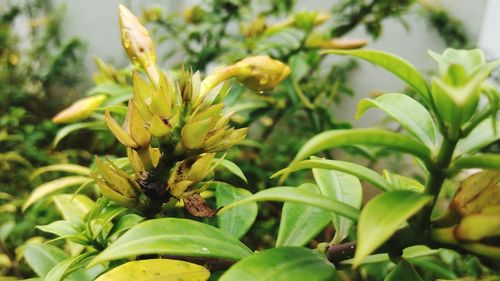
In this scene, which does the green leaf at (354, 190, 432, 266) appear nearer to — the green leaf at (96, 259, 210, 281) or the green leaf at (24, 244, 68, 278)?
the green leaf at (96, 259, 210, 281)

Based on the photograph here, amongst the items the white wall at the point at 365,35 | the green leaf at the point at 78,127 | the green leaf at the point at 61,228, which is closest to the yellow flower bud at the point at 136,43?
the green leaf at the point at 61,228

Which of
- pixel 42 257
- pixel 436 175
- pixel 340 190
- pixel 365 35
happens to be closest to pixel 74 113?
pixel 42 257

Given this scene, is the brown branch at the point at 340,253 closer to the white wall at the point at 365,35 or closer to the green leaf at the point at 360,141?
the green leaf at the point at 360,141

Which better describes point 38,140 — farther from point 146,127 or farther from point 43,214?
point 146,127

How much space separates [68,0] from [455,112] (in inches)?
139

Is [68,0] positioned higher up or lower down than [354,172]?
lower down

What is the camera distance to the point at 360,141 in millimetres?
270

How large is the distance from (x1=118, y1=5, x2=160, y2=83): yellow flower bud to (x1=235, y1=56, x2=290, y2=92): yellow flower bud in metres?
0.09

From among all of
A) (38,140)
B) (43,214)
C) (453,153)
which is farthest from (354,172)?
(38,140)

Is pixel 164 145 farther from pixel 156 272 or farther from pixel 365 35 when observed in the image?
pixel 365 35

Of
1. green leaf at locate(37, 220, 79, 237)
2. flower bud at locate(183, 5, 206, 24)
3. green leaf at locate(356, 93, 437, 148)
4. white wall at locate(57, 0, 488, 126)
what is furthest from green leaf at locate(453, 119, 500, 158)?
white wall at locate(57, 0, 488, 126)

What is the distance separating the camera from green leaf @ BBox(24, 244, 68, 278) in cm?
50

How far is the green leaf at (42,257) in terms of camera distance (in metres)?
0.50

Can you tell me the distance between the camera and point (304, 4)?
278 cm
